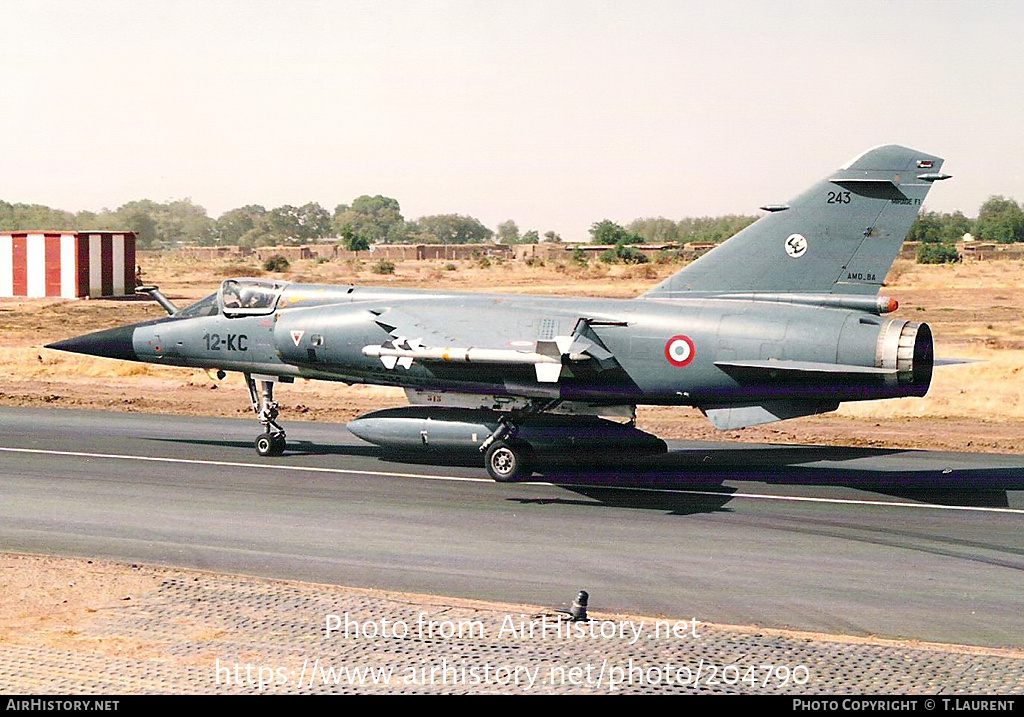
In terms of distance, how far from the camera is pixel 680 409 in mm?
28000

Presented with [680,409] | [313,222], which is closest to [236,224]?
[313,222]

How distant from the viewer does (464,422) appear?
776 inches

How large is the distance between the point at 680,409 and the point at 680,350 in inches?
408

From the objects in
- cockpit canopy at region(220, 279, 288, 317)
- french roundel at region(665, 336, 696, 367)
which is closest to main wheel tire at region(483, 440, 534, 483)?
french roundel at region(665, 336, 696, 367)

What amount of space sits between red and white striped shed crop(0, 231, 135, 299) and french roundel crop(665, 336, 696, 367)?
46.5 meters

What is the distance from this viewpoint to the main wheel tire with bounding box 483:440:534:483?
18734 mm

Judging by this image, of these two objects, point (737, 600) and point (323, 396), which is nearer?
point (737, 600)

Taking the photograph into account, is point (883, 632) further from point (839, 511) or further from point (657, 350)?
point (657, 350)

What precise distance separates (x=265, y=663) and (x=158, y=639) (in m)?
1.36

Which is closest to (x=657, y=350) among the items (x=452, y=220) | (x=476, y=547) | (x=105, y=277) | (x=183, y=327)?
(x=476, y=547)

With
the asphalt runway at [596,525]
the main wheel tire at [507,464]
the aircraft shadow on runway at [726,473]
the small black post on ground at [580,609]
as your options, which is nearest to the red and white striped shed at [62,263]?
the asphalt runway at [596,525]

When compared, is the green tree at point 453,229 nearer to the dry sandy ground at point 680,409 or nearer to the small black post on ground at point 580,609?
the dry sandy ground at point 680,409

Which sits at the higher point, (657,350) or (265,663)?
(657,350)

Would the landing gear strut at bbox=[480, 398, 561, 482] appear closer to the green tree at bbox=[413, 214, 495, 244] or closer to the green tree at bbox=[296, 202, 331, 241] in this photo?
the green tree at bbox=[296, 202, 331, 241]
